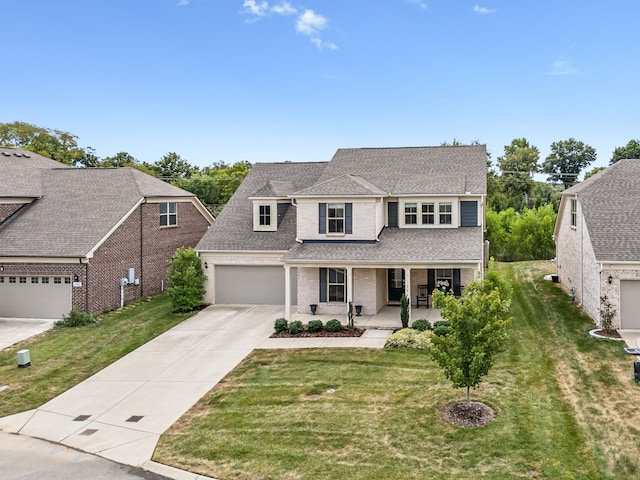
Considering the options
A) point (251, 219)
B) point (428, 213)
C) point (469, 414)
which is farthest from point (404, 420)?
point (251, 219)

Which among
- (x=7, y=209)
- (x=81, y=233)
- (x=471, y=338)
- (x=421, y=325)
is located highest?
(x=7, y=209)

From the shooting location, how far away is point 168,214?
91.8ft

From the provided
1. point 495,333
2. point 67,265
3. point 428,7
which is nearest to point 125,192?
point 67,265

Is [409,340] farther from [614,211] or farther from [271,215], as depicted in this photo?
[271,215]

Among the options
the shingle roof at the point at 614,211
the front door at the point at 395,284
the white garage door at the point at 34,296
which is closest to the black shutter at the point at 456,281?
the front door at the point at 395,284

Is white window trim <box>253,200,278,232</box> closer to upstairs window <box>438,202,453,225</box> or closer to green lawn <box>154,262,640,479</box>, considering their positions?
upstairs window <box>438,202,453,225</box>

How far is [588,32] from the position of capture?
1103 inches

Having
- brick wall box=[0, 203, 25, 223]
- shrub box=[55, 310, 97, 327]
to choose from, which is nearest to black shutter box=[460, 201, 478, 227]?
shrub box=[55, 310, 97, 327]

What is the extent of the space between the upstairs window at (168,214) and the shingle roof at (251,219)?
11.8ft

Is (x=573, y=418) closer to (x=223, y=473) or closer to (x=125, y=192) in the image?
(x=223, y=473)

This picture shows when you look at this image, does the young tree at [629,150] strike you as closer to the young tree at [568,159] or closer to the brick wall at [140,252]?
the young tree at [568,159]

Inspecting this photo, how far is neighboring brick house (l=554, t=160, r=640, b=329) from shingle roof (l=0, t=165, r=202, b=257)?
1954 cm

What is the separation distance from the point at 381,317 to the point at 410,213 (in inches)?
195

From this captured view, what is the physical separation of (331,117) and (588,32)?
72.5 ft
